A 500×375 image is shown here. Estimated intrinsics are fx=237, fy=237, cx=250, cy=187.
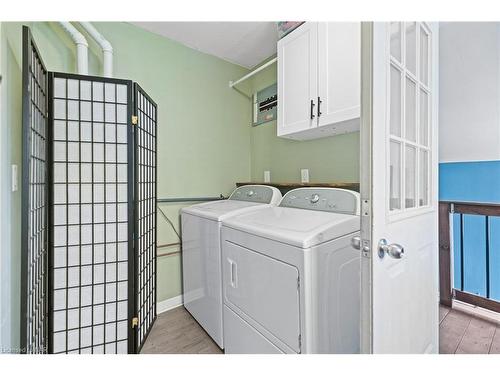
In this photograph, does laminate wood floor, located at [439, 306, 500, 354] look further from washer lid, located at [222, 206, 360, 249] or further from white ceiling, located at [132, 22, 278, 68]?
white ceiling, located at [132, 22, 278, 68]

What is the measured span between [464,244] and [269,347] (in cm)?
188

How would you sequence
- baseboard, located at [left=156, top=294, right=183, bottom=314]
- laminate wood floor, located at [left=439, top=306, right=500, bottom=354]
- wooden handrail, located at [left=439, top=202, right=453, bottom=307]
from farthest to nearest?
baseboard, located at [left=156, top=294, right=183, bottom=314]
wooden handrail, located at [left=439, top=202, right=453, bottom=307]
laminate wood floor, located at [left=439, top=306, right=500, bottom=354]

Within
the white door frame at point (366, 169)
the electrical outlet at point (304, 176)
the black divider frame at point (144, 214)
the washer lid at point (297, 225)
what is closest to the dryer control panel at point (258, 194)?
the electrical outlet at point (304, 176)

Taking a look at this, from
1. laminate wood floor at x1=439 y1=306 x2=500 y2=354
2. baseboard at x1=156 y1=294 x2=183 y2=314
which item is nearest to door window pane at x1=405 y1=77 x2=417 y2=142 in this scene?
laminate wood floor at x1=439 y1=306 x2=500 y2=354

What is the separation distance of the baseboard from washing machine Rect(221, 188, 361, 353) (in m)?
0.89

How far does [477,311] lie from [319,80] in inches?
86.1

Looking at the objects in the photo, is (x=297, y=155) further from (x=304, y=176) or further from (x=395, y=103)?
(x=395, y=103)

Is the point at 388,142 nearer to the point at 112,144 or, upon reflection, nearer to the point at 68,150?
the point at 112,144

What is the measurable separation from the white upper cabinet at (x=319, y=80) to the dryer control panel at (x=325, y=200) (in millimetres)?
465

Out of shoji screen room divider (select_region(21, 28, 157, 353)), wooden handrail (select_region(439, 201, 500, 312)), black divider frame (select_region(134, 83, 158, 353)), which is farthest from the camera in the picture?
wooden handrail (select_region(439, 201, 500, 312))

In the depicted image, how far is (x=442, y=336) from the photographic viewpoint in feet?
5.45

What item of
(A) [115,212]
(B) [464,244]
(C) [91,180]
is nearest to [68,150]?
(C) [91,180]

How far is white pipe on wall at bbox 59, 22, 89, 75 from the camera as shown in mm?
1672

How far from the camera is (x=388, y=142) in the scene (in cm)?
91
